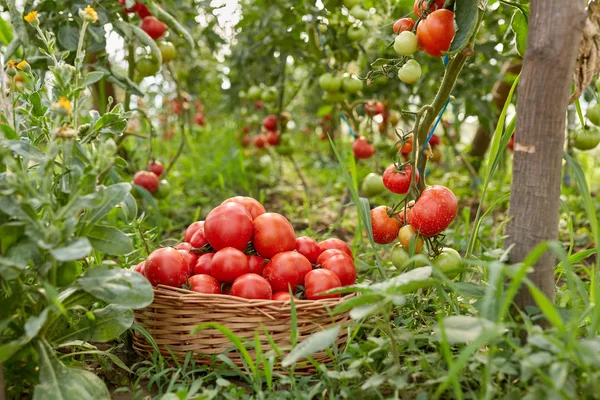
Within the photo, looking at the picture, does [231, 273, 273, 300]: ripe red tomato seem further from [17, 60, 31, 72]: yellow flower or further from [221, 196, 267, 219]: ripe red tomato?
[17, 60, 31, 72]: yellow flower

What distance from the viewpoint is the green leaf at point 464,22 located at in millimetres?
1333

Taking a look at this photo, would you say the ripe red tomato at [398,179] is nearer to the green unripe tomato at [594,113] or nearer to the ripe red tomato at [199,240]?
the ripe red tomato at [199,240]

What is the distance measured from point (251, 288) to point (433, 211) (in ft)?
1.61

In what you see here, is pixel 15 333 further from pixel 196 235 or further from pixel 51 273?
pixel 196 235

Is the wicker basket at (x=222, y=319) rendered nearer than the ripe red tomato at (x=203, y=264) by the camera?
Yes

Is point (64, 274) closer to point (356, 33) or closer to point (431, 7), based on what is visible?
point (431, 7)

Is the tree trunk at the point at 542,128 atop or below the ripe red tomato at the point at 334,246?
atop

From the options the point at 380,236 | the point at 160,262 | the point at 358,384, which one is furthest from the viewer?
the point at 380,236

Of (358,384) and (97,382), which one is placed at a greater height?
(358,384)

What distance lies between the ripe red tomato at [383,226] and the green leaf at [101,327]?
684 mm

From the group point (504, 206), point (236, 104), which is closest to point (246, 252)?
point (504, 206)

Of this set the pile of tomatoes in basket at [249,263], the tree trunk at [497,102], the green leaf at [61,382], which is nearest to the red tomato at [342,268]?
the pile of tomatoes in basket at [249,263]

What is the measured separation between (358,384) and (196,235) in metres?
0.67

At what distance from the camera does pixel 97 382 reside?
1190mm
